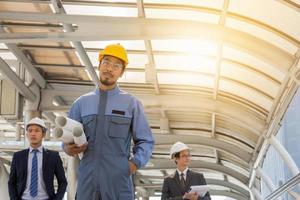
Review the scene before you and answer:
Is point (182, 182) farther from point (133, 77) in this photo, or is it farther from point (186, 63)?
point (133, 77)

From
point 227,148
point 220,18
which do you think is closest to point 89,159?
point 220,18

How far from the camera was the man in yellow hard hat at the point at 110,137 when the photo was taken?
3629 millimetres

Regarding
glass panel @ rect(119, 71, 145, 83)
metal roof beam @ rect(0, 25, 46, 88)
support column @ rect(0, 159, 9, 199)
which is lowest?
support column @ rect(0, 159, 9, 199)

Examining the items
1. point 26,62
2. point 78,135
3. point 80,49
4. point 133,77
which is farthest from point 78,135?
point 133,77

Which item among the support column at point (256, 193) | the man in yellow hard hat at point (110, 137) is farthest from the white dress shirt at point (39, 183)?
the support column at point (256, 193)

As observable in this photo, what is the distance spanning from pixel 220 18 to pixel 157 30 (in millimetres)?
1296

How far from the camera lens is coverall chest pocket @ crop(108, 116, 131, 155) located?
369 cm

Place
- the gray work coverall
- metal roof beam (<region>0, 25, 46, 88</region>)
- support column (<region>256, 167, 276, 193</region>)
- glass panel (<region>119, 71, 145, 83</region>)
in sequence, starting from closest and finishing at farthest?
1. the gray work coverall
2. metal roof beam (<region>0, 25, 46, 88</region>)
3. glass panel (<region>119, 71, 145, 83</region>)
4. support column (<region>256, 167, 276, 193</region>)

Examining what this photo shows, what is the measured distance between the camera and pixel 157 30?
939 cm

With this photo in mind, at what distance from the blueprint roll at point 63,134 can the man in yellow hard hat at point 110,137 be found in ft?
0.18

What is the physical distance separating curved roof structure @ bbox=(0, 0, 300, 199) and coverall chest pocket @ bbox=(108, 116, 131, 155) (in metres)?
5.13

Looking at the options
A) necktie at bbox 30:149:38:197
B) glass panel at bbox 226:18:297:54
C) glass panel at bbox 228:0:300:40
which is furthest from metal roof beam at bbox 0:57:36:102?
necktie at bbox 30:149:38:197

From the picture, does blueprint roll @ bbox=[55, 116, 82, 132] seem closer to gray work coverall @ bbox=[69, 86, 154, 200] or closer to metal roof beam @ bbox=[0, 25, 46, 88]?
gray work coverall @ bbox=[69, 86, 154, 200]

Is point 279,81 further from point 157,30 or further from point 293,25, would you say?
point 157,30
